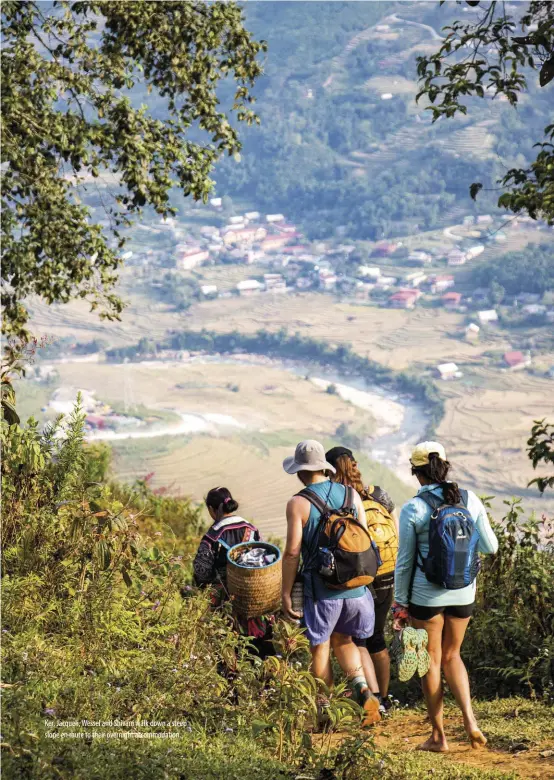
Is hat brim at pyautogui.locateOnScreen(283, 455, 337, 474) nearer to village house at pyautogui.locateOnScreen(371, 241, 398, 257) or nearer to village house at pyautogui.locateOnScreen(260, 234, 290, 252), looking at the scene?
village house at pyautogui.locateOnScreen(371, 241, 398, 257)

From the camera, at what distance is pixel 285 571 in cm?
428

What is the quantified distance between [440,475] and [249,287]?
3705 inches

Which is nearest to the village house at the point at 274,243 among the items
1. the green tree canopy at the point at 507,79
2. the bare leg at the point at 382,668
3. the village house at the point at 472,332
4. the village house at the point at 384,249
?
the village house at the point at 384,249

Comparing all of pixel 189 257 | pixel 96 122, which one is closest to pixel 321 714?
pixel 96 122

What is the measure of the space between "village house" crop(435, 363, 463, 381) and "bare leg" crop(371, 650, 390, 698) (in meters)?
66.1

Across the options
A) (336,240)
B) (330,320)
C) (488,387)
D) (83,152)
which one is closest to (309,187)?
(336,240)

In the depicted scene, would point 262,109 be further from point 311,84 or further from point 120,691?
point 120,691

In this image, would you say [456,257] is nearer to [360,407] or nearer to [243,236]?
[243,236]

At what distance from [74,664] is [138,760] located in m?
0.94

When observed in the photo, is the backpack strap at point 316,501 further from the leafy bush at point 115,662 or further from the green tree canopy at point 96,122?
the green tree canopy at point 96,122

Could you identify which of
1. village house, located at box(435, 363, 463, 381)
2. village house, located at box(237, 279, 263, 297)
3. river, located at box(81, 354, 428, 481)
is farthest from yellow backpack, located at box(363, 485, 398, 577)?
village house, located at box(237, 279, 263, 297)

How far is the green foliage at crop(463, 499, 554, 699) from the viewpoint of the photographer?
501cm

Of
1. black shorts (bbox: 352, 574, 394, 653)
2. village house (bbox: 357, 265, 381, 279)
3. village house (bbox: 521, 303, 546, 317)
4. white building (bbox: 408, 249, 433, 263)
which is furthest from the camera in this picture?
white building (bbox: 408, 249, 433, 263)

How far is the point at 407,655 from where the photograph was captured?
3.96 metres
